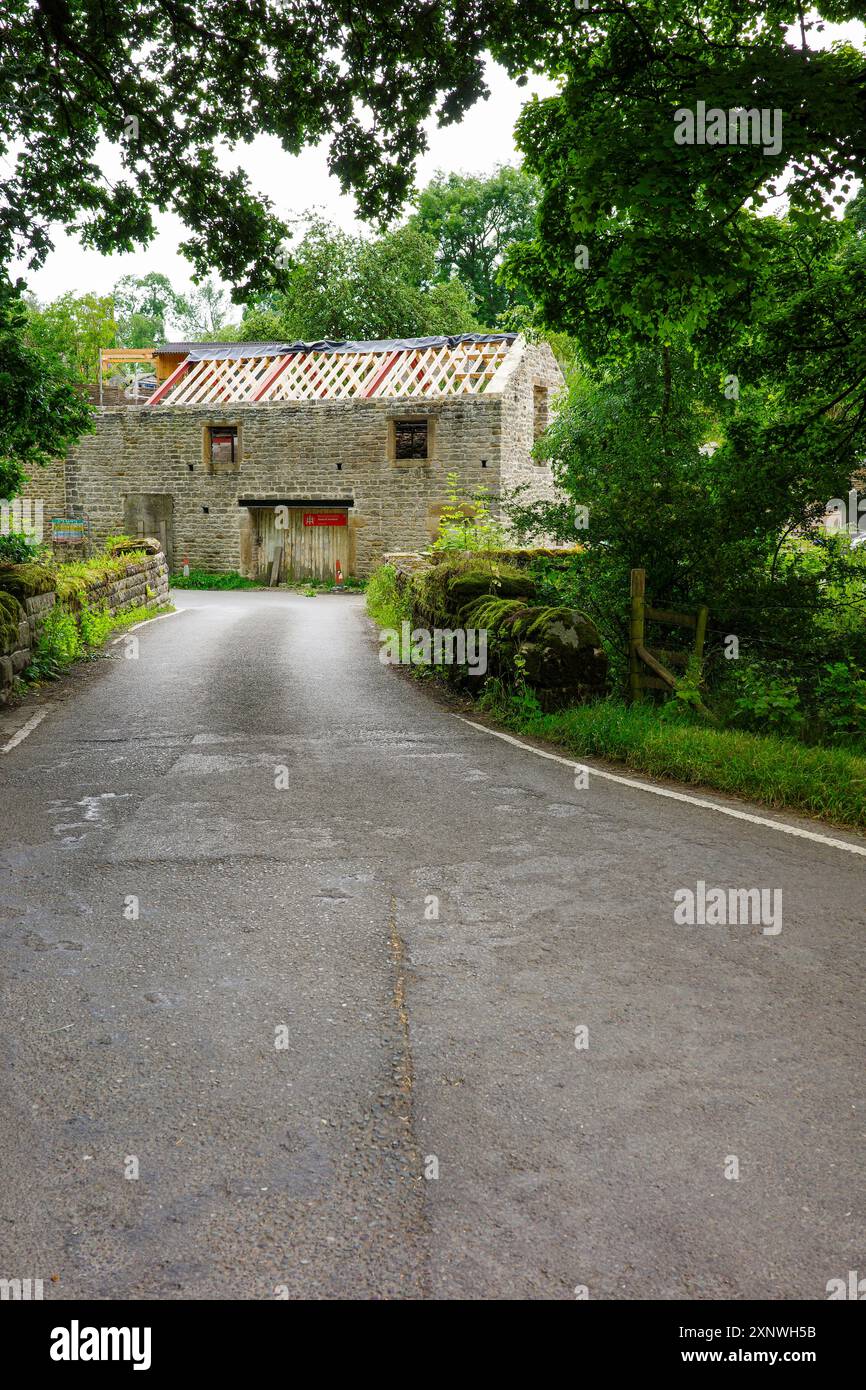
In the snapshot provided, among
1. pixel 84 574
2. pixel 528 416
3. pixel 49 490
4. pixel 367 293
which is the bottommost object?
pixel 84 574

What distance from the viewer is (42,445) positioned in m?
13.9

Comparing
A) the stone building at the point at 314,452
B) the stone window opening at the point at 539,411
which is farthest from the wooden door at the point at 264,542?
the stone window opening at the point at 539,411

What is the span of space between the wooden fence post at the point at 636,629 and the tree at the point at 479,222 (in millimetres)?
49059

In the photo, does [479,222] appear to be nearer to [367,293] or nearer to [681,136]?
[367,293]

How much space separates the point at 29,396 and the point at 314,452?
65.6 feet

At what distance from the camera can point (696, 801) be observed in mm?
8008

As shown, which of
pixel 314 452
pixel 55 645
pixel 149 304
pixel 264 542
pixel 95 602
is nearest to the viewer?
pixel 55 645

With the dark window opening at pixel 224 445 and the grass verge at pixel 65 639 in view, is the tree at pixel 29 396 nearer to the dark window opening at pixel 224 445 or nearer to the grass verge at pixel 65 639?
the grass verge at pixel 65 639

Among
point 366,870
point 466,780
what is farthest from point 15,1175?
point 466,780

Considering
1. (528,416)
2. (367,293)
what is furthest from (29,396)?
(367,293)

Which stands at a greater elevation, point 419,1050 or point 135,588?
point 135,588

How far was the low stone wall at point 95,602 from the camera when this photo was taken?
41.7 ft

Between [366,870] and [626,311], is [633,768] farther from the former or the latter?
[626,311]
